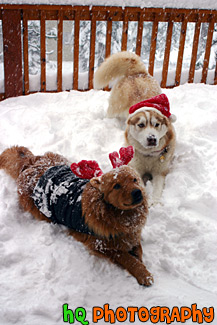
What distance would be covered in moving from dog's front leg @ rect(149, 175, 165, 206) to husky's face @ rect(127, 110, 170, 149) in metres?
0.34

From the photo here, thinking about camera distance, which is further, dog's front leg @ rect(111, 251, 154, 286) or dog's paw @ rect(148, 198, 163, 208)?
dog's paw @ rect(148, 198, 163, 208)

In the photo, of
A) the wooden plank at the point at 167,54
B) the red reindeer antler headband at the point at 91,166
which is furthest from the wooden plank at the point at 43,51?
the red reindeer antler headband at the point at 91,166

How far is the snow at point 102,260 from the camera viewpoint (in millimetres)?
1902

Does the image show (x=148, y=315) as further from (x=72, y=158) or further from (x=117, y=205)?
(x=72, y=158)

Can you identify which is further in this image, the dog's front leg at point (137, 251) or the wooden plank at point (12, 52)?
the wooden plank at point (12, 52)

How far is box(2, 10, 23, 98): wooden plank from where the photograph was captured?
190 inches

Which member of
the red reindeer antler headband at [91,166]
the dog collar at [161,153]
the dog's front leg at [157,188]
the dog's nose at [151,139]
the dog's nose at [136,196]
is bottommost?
the dog's front leg at [157,188]

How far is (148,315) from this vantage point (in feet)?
5.96

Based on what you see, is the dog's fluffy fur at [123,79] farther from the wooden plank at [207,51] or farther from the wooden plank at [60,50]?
the wooden plank at [207,51]

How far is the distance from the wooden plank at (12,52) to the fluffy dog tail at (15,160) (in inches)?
95.0

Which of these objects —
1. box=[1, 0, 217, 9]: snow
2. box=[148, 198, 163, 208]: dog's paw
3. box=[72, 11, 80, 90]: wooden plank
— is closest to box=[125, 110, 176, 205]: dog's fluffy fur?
box=[148, 198, 163, 208]: dog's paw

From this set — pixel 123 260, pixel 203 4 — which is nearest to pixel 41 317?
pixel 123 260

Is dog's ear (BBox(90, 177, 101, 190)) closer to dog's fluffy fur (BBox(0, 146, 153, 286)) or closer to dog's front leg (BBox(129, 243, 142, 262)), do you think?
dog's fluffy fur (BBox(0, 146, 153, 286))

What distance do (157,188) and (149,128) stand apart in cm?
62
